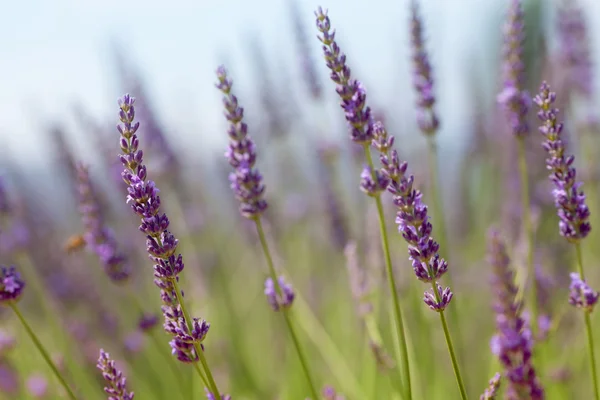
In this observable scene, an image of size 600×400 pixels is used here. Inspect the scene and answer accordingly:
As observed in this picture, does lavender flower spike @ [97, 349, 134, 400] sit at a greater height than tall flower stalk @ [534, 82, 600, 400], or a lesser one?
lesser

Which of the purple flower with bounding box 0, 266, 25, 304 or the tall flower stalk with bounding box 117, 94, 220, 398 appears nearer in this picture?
the tall flower stalk with bounding box 117, 94, 220, 398

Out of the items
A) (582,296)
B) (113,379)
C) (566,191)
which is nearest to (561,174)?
(566,191)

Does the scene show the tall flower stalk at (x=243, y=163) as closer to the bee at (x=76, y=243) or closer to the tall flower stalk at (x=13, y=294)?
the tall flower stalk at (x=13, y=294)

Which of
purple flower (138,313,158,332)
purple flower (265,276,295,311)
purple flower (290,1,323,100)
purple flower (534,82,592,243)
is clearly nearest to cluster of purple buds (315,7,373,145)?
purple flower (534,82,592,243)

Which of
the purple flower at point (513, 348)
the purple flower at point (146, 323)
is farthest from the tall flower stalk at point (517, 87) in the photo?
the purple flower at point (146, 323)

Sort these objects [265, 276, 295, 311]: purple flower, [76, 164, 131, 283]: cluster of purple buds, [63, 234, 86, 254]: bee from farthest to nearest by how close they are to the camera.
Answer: [63, 234, 86, 254]: bee → [76, 164, 131, 283]: cluster of purple buds → [265, 276, 295, 311]: purple flower

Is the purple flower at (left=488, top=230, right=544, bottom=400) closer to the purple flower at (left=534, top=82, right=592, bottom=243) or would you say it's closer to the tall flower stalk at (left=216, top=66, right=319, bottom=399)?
the purple flower at (left=534, top=82, right=592, bottom=243)

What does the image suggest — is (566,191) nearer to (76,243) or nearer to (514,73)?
(514,73)
